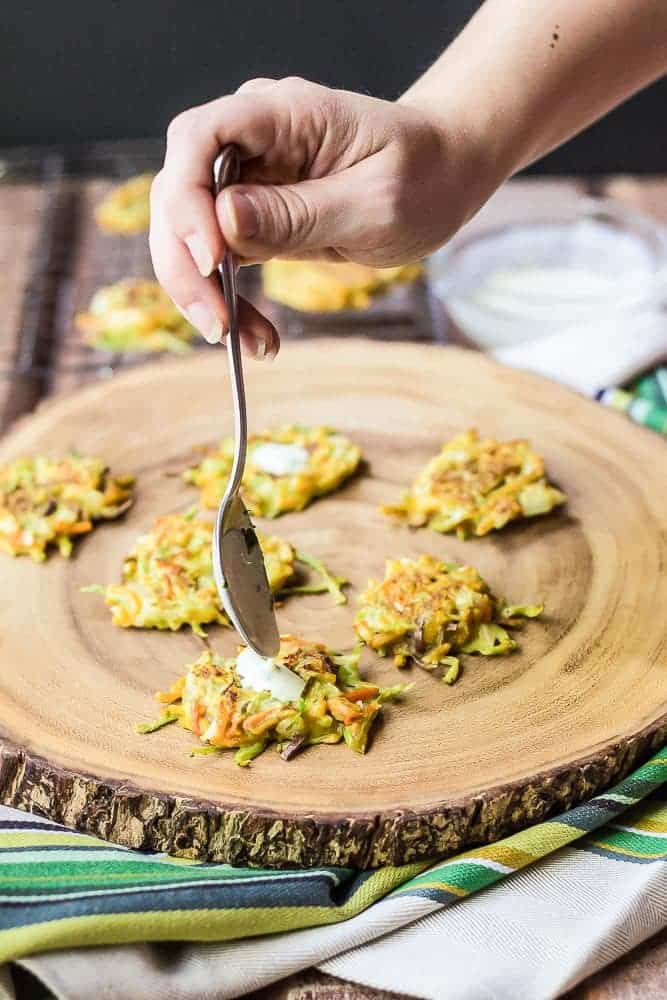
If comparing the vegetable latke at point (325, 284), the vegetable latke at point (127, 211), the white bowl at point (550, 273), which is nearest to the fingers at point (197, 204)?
the white bowl at point (550, 273)

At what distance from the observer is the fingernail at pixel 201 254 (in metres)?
1.55

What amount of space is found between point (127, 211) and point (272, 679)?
7.32 ft

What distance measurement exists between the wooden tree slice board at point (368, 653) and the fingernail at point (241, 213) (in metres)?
0.56

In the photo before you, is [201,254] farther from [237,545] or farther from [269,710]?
[269,710]

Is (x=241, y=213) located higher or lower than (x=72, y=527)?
higher

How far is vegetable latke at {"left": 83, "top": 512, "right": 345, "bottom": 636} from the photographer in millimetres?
1776

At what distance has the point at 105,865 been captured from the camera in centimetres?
151

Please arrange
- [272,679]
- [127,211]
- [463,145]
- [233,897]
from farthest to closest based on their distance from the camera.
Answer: [127,211] → [463,145] → [272,679] → [233,897]

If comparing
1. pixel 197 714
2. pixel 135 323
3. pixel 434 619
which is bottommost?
pixel 135 323

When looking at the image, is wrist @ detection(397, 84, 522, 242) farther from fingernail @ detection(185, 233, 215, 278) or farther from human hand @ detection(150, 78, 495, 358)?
fingernail @ detection(185, 233, 215, 278)

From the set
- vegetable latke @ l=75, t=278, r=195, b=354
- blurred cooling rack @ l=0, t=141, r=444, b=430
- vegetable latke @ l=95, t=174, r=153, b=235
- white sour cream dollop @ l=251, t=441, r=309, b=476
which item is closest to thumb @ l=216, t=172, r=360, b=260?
white sour cream dollop @ l=251, t=441, r=309, b=476

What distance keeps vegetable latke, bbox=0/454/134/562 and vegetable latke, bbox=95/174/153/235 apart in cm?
149

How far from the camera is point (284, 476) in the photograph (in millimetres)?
2045

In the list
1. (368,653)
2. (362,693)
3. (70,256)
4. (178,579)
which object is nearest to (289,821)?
(362,693)
